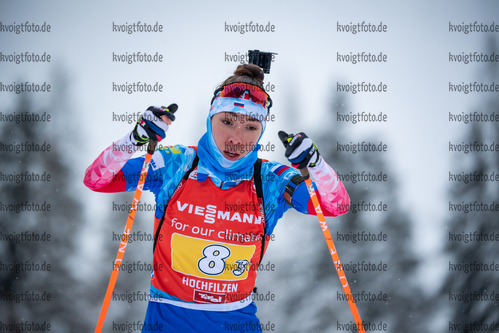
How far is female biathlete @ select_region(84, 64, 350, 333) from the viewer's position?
3.03 metres

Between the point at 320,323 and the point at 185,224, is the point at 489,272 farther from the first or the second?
the point at 185,224

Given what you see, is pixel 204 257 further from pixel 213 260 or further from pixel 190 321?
pixel 190 321

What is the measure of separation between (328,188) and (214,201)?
89cm

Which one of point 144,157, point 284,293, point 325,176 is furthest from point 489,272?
point 144,157

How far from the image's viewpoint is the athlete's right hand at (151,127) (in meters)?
3.00

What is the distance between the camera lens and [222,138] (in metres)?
3.21

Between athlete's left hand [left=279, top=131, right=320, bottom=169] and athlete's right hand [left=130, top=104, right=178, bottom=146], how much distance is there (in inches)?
35.6

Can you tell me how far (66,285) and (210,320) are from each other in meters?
10.9

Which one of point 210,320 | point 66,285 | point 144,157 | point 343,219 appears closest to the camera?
point 210,320

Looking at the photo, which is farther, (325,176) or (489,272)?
(489,272)

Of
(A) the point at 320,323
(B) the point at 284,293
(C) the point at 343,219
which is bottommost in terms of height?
(A) the point at 320,323

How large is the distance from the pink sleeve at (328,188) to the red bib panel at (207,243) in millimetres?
514

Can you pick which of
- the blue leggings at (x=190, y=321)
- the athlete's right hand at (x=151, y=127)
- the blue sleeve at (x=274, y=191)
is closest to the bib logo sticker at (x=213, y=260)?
the blue leggings at (x=190, y=321)

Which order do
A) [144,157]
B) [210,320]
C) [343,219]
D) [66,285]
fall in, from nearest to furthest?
[210,320], [144,157], [343,219], [66,285]
